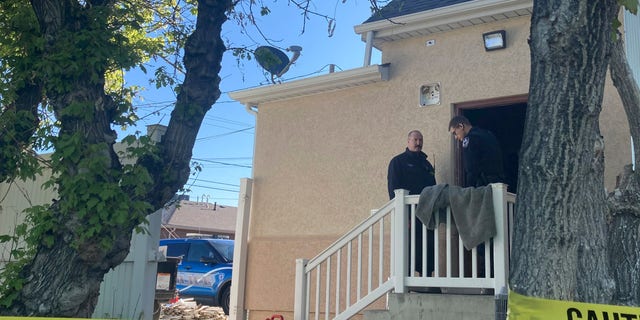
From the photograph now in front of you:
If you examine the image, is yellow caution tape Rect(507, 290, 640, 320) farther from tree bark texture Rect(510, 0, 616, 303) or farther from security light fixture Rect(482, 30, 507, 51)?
security light fixture Rect(482, 30, 507, 51)

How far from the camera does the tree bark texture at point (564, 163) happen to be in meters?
2.87

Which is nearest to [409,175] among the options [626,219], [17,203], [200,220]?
[626,219]

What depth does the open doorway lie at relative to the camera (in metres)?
6.98

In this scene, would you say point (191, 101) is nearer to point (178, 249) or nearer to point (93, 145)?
point (93, 145)

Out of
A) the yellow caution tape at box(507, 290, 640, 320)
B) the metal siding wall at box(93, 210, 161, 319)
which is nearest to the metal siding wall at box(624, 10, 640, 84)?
the yellow caution tape at box(507, 290, 640, 320)

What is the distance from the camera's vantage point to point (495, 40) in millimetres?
6703

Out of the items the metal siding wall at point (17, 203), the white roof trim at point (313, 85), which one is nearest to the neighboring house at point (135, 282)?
the metal siding wall at point (17, 203)

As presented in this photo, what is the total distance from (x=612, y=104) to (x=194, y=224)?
29.8 metres

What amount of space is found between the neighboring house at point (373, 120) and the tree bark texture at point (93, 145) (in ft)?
8.52

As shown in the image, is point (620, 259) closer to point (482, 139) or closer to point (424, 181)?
point (482, 139)

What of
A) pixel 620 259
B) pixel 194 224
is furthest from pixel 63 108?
pixel 194 224

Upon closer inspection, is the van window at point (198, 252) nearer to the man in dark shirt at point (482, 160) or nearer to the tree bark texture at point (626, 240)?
the man in dark shirt at point (482, 160)

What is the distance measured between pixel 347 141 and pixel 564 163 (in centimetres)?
488

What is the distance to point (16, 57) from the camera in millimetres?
5223
